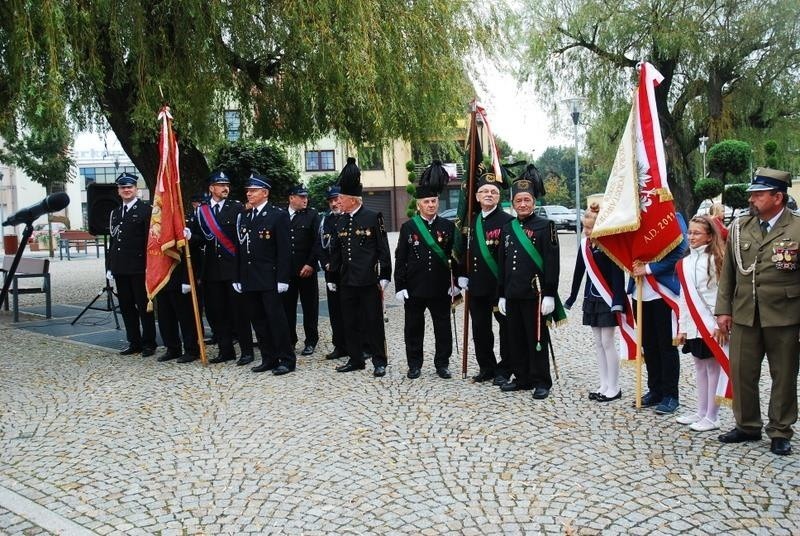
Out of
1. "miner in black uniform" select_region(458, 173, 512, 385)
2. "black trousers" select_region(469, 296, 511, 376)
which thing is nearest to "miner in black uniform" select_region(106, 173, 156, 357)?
"miner in black uniform" select_region(458, 173, 512, 385)

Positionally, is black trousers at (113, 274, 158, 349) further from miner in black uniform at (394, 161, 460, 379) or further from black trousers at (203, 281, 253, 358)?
miner in black uniform at (394, 161, 460, 379)

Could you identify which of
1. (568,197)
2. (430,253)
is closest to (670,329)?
(430,253)

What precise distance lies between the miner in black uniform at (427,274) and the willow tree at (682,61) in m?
14.5

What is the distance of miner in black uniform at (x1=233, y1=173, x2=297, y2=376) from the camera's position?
7688 millimetres

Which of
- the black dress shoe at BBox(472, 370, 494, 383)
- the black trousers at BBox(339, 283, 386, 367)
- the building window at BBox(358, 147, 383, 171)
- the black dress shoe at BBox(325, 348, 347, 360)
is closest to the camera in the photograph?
the black dress shoe at BBox(472, 370, 494, 383)

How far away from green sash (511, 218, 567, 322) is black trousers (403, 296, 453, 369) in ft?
3.83

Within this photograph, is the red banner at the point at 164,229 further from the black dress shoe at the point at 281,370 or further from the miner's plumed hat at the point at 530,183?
the miner's plumed hat at the point at 530,183

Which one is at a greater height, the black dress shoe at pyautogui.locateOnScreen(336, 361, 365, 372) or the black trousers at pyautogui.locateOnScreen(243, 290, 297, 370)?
the black trousers at pyautogui.locateOnScreen(243, 290, 297, 370)

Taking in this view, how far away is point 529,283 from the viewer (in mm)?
6359

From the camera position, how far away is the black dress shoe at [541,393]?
249 inches

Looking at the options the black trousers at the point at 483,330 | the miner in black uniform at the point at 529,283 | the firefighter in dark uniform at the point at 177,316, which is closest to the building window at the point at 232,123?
the firefighter in dark uniform at the point at 177,316

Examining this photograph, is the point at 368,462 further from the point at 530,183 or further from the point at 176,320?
the point at 176,320

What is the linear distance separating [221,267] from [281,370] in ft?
4.79

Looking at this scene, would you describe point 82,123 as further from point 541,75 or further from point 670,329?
point 541,75
